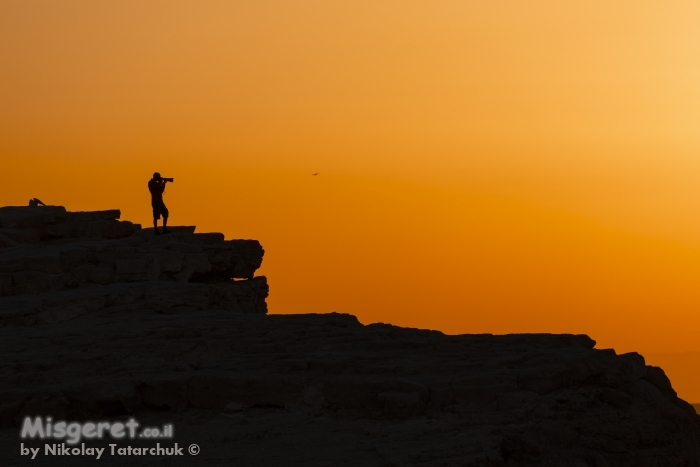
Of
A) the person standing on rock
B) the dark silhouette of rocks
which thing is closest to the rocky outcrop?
the person standing on rock

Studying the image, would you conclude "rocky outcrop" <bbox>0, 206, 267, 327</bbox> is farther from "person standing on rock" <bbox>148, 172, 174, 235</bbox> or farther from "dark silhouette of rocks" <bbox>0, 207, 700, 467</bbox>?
"dark silhouette of rocks" <bbox>0, 207, 700, 467</bbox>

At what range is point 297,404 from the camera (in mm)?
14492

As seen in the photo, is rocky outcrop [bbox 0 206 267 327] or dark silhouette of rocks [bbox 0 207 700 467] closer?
dark silhouette of rocks [bbox 0 207 700 467]

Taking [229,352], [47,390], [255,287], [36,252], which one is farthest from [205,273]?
[47,390]

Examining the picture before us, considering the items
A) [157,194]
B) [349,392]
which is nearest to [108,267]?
[157,194]

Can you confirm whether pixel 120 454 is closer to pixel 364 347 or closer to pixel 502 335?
pixel 364 347

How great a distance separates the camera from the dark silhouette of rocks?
43.1ft

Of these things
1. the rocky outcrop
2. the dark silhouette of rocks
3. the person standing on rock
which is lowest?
the dark silhouette of rocks

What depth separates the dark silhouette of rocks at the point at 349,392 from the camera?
13.1 meters

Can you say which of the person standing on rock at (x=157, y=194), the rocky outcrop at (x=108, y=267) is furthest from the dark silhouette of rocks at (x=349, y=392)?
the person standing on rock at (x=157, y=194)

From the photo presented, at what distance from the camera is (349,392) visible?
14398mm

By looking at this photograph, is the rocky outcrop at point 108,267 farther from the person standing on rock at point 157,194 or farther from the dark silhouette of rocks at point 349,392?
the dark silhouette of rocks at point 349,392

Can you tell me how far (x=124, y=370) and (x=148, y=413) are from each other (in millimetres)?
1120

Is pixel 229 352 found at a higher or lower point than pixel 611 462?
higher
